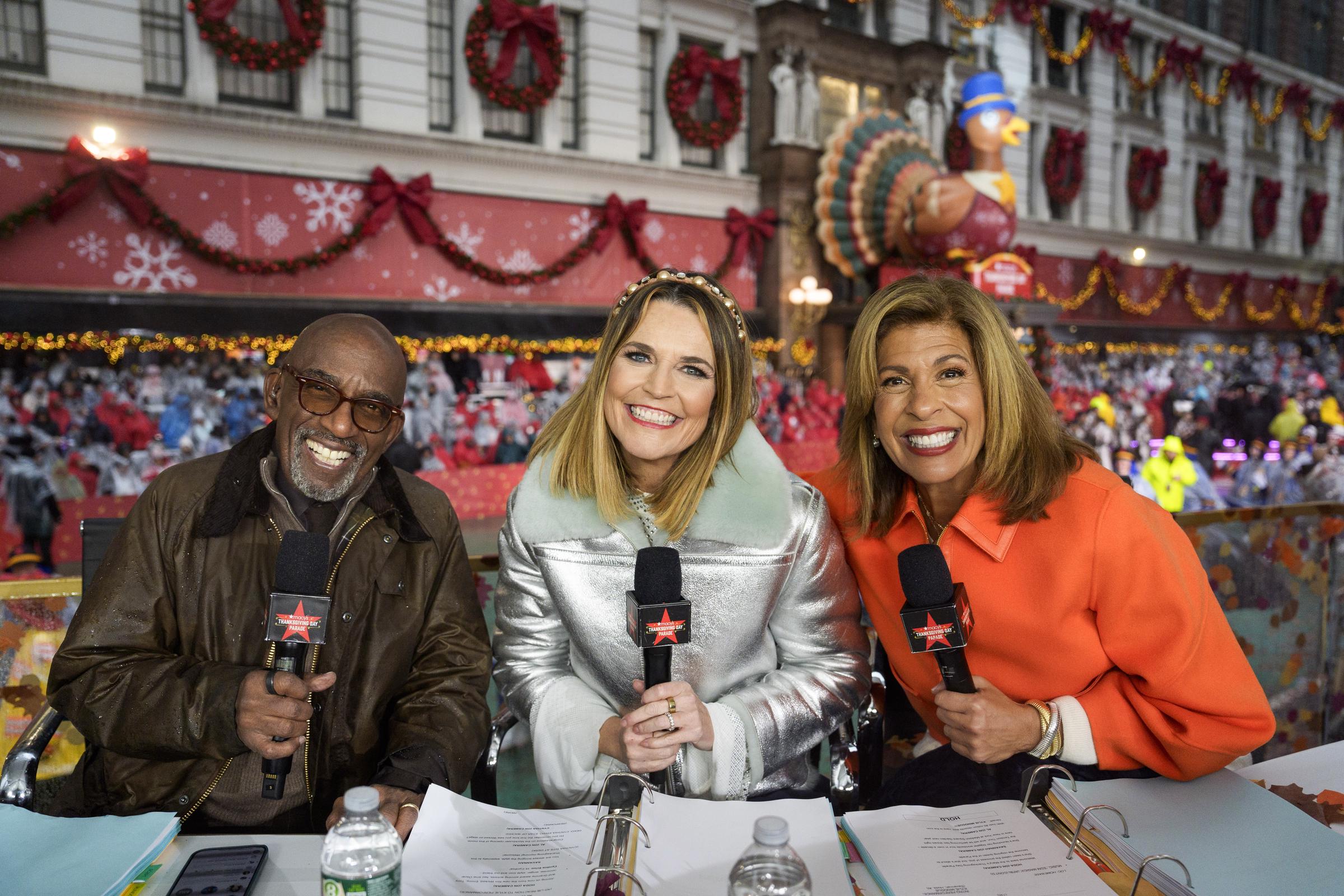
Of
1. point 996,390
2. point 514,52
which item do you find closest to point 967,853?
point 996,390

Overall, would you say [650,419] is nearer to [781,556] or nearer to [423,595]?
[781,556]

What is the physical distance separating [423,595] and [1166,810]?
1.66 m

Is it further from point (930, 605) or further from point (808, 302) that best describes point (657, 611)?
point (808, 302)

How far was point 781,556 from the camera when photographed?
2057mm

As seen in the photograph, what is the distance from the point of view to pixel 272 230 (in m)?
9.48

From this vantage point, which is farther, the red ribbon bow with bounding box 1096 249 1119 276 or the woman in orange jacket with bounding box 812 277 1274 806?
the red ribbon bow with bounding box 1096 249 1119 276

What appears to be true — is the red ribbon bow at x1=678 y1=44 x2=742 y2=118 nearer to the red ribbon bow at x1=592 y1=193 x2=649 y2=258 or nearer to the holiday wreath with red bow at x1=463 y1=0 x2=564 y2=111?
the red ribbon bow at x1=592 y1=193 x2=649 y2=258

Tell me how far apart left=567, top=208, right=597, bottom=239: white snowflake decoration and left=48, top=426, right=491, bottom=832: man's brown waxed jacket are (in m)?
9.92

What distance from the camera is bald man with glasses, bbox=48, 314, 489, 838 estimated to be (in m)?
1.85

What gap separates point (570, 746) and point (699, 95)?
12.2 meters

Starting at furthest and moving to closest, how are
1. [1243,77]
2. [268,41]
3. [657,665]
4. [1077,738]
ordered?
[1243,77], [268,41], [1077,738], [657,665]

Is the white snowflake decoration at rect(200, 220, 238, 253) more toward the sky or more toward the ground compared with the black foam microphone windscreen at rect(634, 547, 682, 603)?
more toward the sky

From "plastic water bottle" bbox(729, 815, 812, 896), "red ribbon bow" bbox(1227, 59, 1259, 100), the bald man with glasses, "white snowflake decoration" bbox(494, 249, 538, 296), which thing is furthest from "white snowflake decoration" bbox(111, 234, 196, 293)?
"red ribbon bow" bbox(1227, 59, 1259, 100)

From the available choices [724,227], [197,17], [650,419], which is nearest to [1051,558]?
[650,419]
